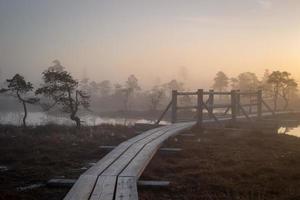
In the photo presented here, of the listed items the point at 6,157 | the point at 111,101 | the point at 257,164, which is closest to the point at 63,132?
the point at 6,157

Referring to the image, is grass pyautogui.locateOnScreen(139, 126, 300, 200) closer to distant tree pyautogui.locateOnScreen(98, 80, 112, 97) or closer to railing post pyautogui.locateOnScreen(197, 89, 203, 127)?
railing post pyautogui.locateOnScreen(197, 89, 203, 127)

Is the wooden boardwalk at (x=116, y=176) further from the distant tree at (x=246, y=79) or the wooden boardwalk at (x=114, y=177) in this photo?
the distant tree at (x=246, y=79)

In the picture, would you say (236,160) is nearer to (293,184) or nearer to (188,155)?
(188,155)

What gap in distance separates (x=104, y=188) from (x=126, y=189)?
39 centimetres

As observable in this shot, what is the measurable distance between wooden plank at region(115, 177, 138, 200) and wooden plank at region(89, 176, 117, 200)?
0.10 m

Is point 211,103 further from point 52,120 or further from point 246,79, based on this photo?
point 246,79

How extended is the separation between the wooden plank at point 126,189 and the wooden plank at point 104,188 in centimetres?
10

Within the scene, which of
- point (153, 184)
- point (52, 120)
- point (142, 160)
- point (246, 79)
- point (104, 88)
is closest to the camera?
point (153, 184)

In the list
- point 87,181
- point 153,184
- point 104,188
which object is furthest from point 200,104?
point 104,188

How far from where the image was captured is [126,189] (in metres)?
6.39

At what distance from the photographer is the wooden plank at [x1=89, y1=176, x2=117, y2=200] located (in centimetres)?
591

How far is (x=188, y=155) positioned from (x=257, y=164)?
91.3 inches

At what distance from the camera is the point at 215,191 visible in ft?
23.9

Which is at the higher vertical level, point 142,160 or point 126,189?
point 142,160
